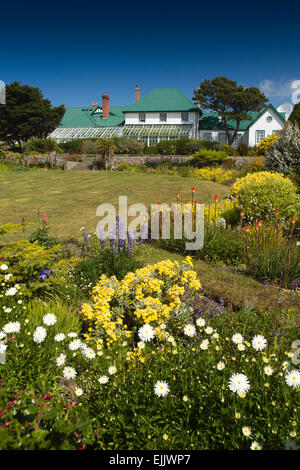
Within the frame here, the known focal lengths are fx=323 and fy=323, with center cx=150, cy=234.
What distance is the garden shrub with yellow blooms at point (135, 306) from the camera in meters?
3.39

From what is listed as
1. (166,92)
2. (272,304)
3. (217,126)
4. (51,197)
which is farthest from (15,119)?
(272,304)

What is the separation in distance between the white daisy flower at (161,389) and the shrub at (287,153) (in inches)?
508

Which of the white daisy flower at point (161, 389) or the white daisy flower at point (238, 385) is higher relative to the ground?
the white daisy flower at point (238, 385)

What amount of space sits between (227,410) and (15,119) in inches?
2271

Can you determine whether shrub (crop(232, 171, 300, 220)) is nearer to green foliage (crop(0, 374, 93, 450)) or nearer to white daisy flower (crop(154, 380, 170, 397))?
white daisy flower (crop(154, 380, 170, 397))

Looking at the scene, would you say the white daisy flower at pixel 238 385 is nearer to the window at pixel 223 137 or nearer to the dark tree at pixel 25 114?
the window at pixel 223 137

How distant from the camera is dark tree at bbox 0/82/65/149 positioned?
5150cm

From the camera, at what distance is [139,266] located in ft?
17.3

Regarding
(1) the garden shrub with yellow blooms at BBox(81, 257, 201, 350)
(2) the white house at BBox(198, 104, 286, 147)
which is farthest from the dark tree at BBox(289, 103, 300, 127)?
(2) the white house at BBox(198, 104, 286, 147)

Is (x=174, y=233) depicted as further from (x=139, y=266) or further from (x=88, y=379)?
(x=88, y=379)

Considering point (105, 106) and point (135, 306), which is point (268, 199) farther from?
point (105, 106)

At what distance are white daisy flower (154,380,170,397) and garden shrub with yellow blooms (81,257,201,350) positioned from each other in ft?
3.31

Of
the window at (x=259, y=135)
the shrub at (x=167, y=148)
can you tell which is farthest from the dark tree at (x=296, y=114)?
the window at (x=259, y=135)

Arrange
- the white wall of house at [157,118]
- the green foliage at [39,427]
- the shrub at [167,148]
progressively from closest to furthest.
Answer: the green foliage at [39,427] < the shrub at [167,148] < the white wall of house at [157,118]
